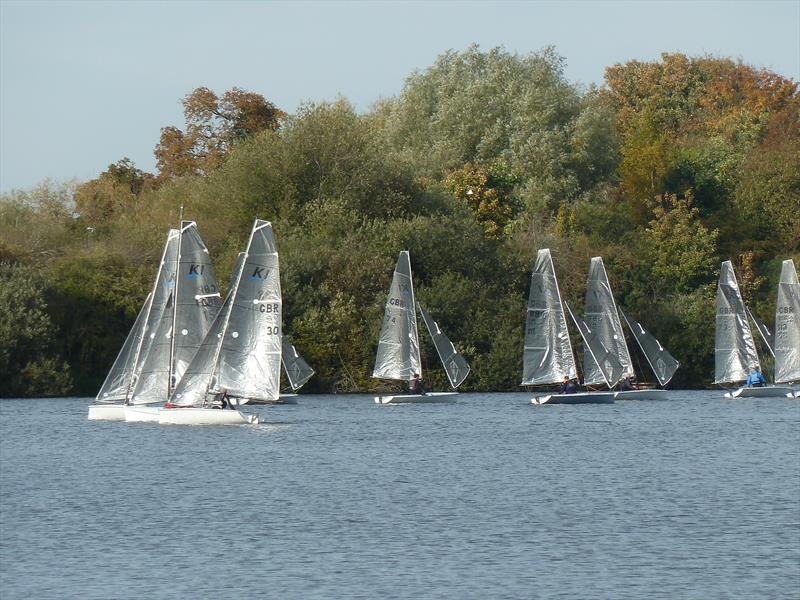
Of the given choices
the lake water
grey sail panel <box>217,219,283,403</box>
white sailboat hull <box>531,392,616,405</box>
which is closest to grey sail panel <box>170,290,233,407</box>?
grey sail panel <box>217,219,283,403</box>

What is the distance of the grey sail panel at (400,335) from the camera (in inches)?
3164

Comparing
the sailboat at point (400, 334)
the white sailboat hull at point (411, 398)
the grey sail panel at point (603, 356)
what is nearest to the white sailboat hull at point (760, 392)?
the grey sail panel at point (603, 356)

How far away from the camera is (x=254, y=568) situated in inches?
1319

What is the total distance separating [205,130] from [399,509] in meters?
82.8

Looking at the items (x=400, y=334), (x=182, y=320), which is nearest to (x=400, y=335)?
(x=400, y=334)

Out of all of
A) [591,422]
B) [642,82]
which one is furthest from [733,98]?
[591,422]

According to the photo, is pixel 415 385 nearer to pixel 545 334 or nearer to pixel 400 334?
pixel 400 334

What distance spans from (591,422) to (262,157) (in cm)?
3756

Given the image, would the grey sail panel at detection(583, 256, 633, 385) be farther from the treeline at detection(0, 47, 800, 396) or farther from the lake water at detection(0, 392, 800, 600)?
the lake water at detection(0, 392, 800, 600)

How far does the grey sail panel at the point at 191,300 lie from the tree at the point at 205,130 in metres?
56.3

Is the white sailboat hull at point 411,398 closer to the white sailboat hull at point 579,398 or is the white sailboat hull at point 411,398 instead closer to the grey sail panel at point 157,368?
the white sailboat hull at point 579,398

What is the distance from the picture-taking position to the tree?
395ft

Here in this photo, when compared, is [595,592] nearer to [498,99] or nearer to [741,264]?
[741,264]

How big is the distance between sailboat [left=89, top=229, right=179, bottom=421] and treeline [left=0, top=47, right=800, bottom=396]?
707 inches
